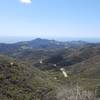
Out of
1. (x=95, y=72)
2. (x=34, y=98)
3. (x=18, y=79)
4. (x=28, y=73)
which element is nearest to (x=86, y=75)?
(x=95, y=72)

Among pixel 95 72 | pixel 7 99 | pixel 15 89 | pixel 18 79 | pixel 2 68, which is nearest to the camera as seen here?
pixel 7 99

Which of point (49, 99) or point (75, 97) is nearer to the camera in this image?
point (75, 97)

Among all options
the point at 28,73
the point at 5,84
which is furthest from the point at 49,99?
the point at 28,73

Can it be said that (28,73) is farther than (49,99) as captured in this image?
Yes

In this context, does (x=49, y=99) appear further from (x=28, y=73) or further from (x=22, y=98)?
(x=28, y=73)

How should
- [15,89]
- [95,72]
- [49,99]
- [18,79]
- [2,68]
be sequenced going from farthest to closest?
[95,72]
[2,68]
[18,79]
[15,89]
[49,99]

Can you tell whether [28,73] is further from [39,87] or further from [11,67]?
[39,87]

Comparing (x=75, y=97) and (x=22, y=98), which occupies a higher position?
(x=75, y=97)

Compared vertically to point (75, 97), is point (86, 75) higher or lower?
lower

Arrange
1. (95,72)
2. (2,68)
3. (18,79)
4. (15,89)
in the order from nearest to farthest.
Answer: (15,89), (18,79), (2,68), (95,72)

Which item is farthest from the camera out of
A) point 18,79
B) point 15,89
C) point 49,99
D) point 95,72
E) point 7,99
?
point 95,72
